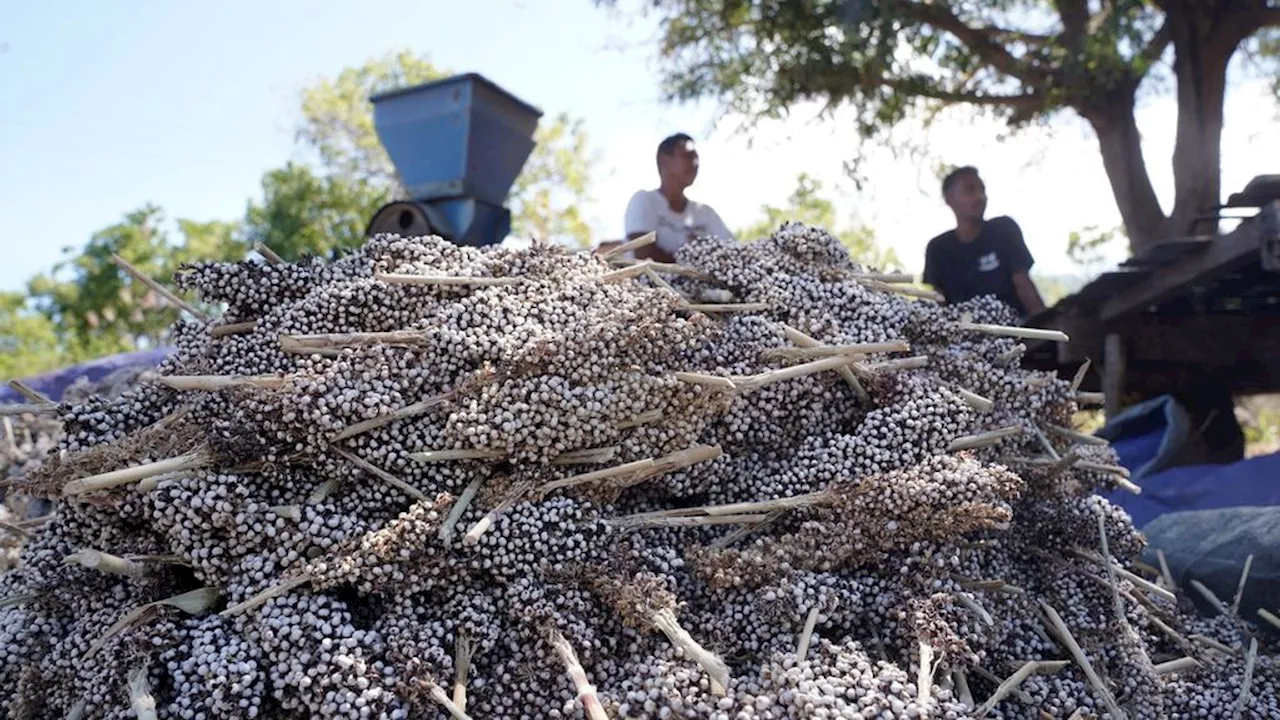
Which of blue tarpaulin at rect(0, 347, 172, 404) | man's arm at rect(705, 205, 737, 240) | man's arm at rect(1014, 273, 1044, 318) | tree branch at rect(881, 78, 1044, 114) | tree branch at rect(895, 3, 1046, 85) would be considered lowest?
blue tarpaulin at rect(0, 347, 172, 404)

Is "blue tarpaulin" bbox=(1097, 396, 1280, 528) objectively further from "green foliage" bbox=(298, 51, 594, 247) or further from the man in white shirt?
"green foliage" bbox=(298, 51, 594, 247)

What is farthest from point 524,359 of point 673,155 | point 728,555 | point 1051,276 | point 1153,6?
point 1051,276

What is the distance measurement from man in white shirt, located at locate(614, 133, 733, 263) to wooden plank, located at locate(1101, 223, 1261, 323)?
90.5 inches

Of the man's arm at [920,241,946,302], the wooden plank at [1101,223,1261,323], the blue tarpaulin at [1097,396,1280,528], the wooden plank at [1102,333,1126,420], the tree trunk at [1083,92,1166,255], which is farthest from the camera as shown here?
the tree trunk at [1083,92,1166,255]

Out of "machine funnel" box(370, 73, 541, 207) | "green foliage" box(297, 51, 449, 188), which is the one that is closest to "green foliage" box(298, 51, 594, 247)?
"green foliage" box(297, 51, 449, 188)

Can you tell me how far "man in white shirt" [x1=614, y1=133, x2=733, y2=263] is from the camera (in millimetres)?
4250

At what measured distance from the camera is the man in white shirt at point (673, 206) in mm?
4250

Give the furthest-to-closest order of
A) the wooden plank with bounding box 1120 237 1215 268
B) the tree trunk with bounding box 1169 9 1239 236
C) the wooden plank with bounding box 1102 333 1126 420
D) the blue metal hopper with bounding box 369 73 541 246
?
the tree trunk with bounding box 1169 9 1239 236 < the wooden plank with bounding box 1102 333 1126 420 < the blue metal hopper with bounding box 369 73 541 246 < the wooden plank with bounding box 1120 237 1215 268

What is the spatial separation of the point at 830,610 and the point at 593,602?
1.38 ft

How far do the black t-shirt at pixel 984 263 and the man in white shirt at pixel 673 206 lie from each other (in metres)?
1.25

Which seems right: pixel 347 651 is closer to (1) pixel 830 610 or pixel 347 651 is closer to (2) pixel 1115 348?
(1) pixel 830 610

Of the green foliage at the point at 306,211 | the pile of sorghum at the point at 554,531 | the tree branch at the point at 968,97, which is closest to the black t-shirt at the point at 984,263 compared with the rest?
the pile of sorghum at the point at 554,531

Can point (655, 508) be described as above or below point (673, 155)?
below

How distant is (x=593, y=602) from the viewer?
1.82 metres
